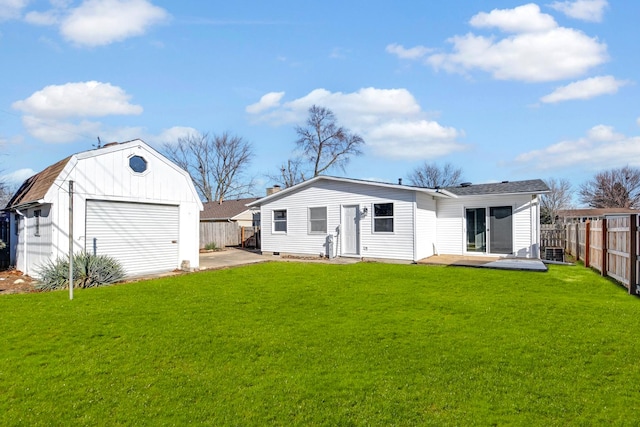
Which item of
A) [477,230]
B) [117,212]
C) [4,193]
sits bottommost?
[477,230]

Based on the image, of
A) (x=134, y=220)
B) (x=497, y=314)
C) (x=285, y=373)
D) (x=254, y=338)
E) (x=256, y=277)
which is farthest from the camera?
(x=134, y=220)

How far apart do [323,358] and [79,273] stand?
8105 mm

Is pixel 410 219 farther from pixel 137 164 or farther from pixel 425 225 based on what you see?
pixel 137 164

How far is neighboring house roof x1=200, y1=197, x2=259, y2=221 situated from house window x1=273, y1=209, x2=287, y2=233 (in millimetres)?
11910

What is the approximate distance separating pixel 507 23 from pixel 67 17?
14.4 meters

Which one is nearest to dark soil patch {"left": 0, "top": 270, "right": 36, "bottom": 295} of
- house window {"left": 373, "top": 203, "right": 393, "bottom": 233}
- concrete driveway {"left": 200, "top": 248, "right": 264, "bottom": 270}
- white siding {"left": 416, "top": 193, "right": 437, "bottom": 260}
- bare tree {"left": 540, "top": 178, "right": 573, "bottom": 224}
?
concrete driveway {"left": 200, "top": 248, "right": 264, "bottom": 270}

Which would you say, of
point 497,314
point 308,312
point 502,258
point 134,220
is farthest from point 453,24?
point 134,220

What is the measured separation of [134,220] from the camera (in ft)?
38.5

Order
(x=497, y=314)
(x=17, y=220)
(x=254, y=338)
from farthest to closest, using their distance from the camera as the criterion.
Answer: (x=17, y=220)
(x=497, y=314)
(x=254, y=338)

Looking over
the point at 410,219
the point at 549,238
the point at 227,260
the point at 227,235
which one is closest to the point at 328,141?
the point at 227,235

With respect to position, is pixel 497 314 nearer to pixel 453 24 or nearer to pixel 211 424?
pixel 211 424

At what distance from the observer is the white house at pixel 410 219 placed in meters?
14.5

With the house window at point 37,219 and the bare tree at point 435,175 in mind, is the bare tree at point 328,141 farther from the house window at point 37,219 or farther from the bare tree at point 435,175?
the house window at point 37,219

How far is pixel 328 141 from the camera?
38.7 meters
